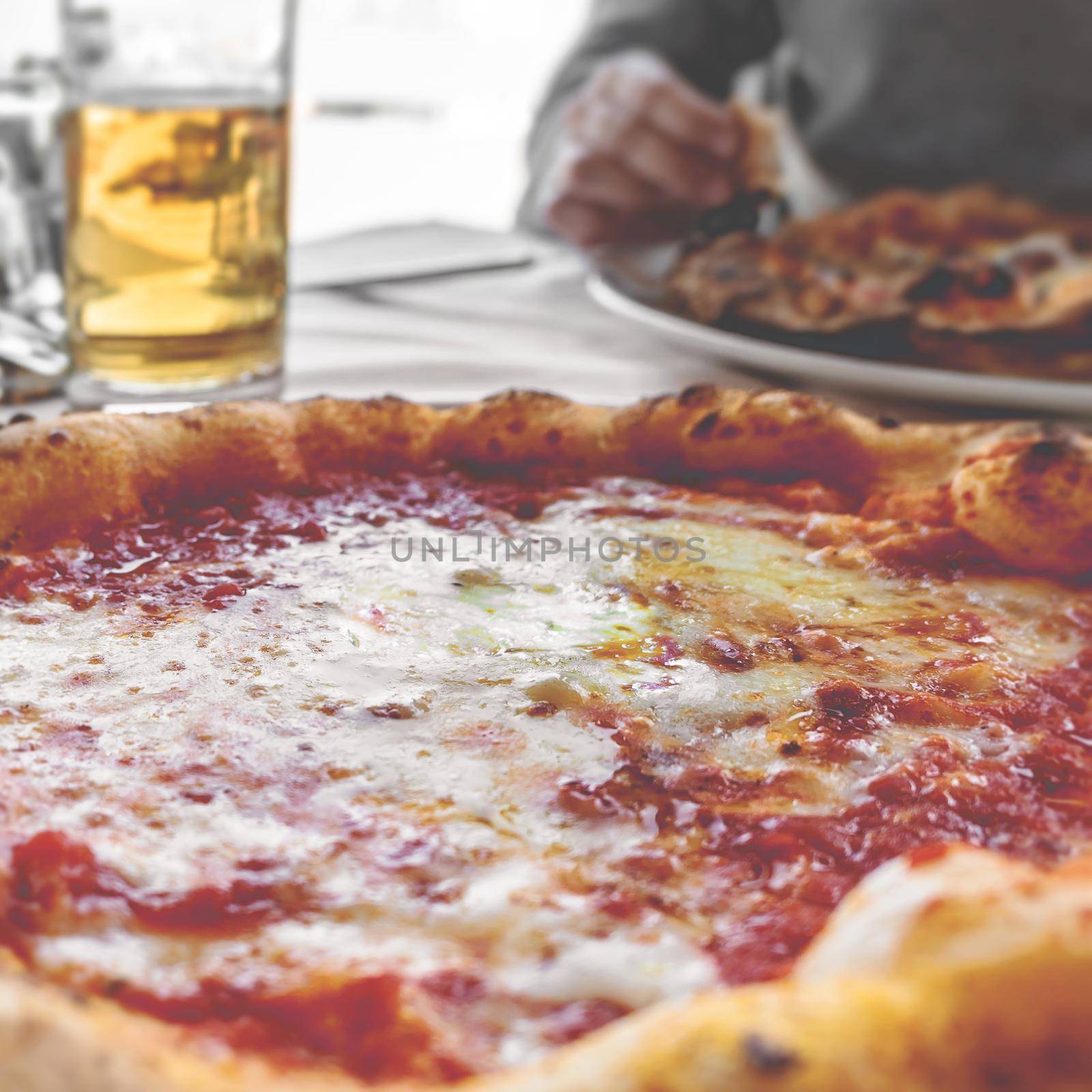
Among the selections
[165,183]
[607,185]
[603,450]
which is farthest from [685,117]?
[603,450]

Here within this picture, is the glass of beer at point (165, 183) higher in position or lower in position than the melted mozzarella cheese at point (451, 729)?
higher

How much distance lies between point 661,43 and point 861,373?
98.1 inches

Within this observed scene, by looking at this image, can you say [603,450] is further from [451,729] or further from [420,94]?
[420,94]

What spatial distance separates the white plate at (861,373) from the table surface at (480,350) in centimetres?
7

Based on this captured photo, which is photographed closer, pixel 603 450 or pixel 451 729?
pixel 451 729

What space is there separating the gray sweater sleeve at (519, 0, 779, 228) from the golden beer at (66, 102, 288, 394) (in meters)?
2.21

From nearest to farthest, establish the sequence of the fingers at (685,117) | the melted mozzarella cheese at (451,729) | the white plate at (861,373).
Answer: the melted mozzarella cheese at (451,729) < the white plate at (861,373) < the fingers at (685,117)

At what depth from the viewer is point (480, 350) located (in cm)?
223

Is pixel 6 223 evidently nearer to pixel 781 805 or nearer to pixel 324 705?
pixel 324 705

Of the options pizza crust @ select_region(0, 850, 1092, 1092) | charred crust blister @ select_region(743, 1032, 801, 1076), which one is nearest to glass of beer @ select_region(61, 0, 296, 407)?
pizza crust @ select_region(0, 850, 1092, 1092)

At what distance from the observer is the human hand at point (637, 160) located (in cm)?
332

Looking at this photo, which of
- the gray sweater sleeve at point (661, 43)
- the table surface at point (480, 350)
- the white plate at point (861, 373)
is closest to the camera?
the white plate at point (861, 373)

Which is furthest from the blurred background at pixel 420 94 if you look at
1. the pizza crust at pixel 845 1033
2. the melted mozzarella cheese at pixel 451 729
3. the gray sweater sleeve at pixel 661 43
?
the pizza crust at pixel 845 1033

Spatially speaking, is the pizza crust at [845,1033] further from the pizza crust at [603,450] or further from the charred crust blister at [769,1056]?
the pizza crust at [603,450]
